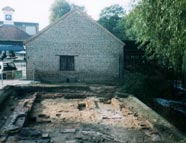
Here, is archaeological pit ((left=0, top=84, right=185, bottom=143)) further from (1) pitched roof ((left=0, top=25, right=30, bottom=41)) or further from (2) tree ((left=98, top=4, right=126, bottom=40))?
(1) pitched roof ((left=0, top=25, right=30, bottom=41))

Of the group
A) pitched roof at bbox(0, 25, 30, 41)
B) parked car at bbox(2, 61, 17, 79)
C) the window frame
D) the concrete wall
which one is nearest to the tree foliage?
the concrete wall

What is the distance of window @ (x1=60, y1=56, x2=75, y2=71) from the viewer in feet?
79.4

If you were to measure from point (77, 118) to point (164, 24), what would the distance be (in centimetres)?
616

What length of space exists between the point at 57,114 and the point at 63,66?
993cm

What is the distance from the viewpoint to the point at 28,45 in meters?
23.5

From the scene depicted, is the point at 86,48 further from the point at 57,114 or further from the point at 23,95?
the point at 57,114

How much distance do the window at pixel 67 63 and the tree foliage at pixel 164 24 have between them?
30.8 ft

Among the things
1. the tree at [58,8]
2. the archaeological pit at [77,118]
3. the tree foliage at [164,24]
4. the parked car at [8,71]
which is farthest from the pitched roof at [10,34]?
the tree foliage at [164,24]

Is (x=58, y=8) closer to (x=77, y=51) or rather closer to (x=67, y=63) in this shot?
(x=77, y=51)

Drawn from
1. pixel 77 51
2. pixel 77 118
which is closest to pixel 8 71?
pixel 77 51

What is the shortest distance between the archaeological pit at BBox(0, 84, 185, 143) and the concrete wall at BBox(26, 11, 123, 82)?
127 inches

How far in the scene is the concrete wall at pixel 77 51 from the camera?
2375cm

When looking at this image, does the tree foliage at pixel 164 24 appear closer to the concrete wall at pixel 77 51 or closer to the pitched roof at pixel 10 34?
the concrete wall at pixel 77 51

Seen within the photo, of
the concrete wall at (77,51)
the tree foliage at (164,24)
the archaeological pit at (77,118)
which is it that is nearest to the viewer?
the tree foliage at (164,24)
